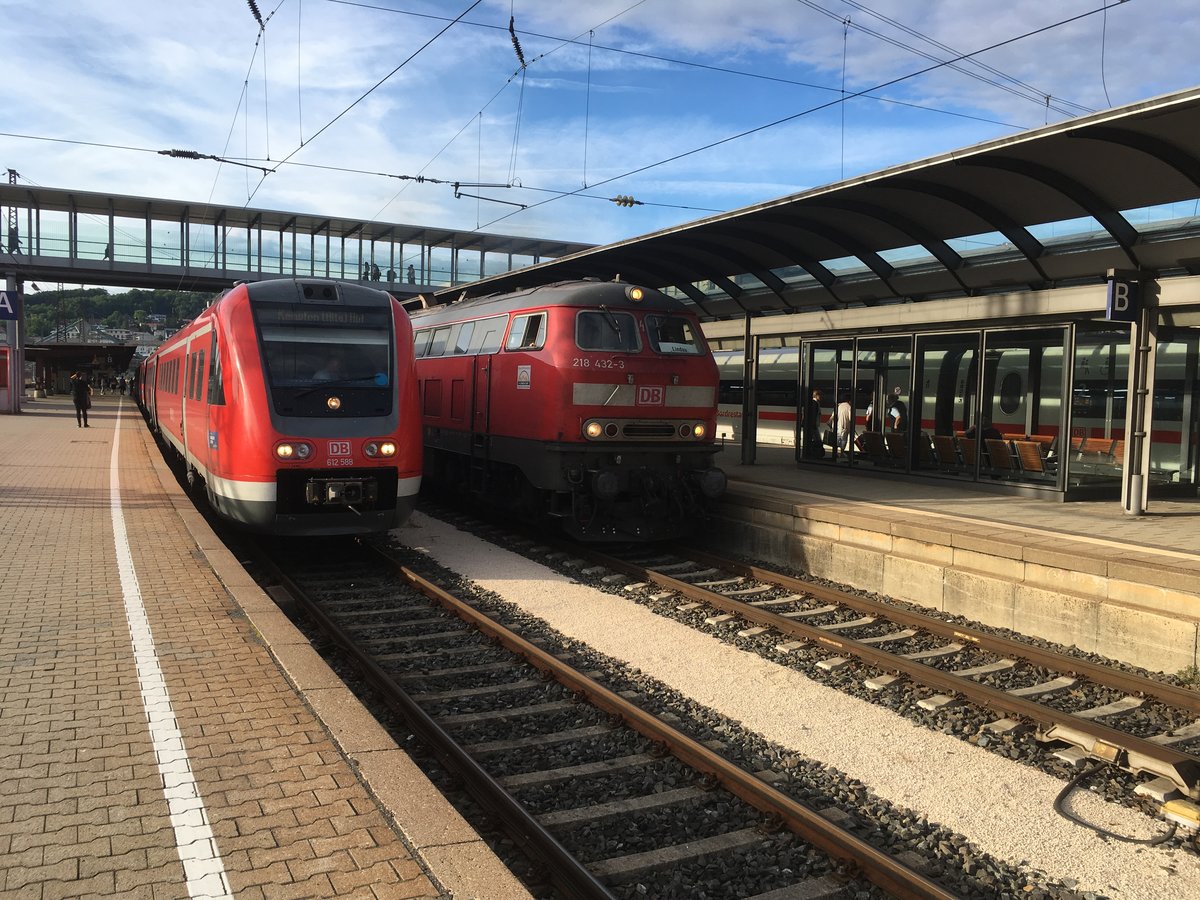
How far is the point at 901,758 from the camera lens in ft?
18.0

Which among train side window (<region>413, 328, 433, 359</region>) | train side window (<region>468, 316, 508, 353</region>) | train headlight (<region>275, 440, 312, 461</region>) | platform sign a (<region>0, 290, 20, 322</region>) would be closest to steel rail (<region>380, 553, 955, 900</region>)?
train headlight (<region>275, 440, 312, 461</region>)

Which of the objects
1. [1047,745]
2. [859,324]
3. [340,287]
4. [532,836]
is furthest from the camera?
[859,324]

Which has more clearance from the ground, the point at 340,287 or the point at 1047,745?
the point at 340,287

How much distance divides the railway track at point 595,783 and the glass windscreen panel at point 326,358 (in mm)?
2543

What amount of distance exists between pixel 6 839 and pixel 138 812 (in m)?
0.45

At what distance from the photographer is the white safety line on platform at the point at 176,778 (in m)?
3.33

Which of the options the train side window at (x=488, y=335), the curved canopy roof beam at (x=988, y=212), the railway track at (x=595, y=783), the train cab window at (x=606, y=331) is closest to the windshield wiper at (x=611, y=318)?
the train cab window at (x=606, y=331)

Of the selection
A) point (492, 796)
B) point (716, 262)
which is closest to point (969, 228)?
point (716, 262)

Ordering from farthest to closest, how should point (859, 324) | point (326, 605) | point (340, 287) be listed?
point (859, 324) < point (340, 287) < point (326, 605)

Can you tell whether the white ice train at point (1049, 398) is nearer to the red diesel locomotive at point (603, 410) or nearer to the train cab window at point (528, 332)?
the red diesel locomotive at point (603, 410)

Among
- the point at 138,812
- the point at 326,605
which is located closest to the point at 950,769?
the point at 138,812

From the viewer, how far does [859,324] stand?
13492 mm

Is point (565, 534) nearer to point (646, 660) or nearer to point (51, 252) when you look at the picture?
point (646, 660)

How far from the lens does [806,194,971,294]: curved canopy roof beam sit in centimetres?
1243
